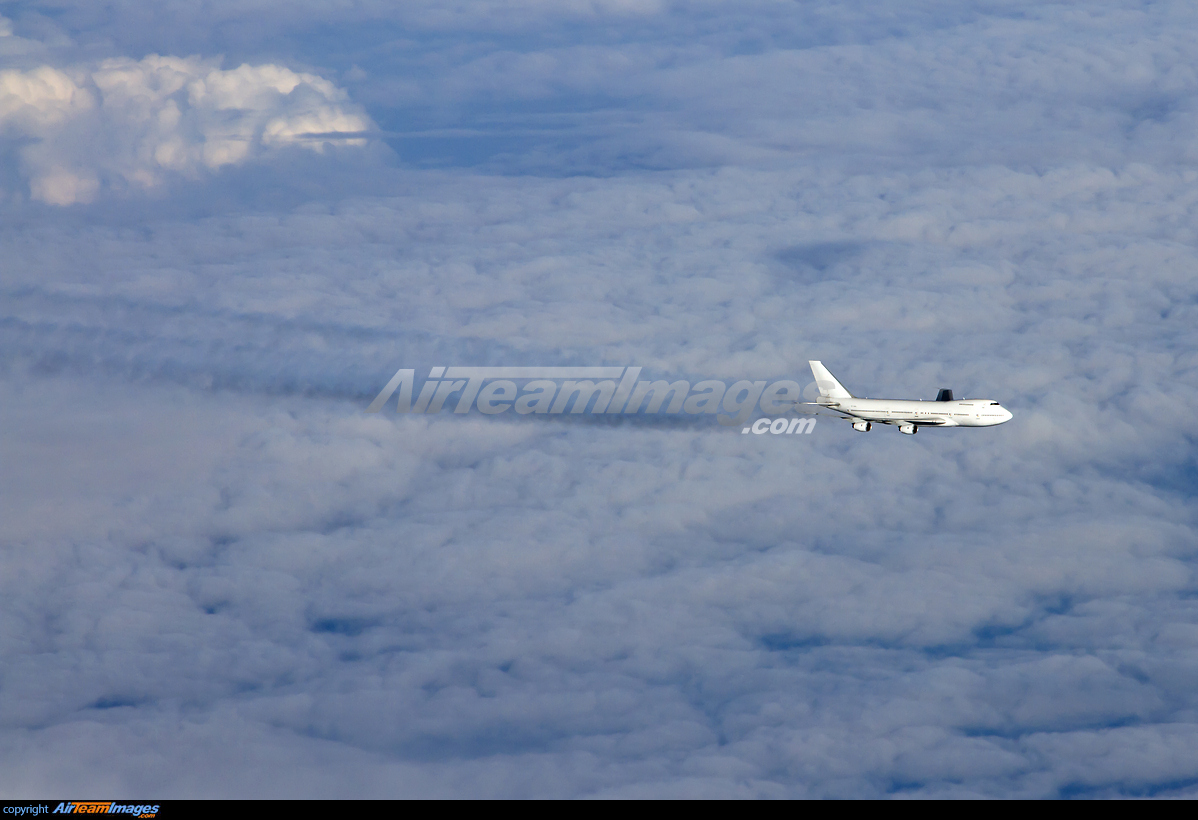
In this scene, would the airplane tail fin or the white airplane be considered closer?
the white airplane

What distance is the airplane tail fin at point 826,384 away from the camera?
160100 mm

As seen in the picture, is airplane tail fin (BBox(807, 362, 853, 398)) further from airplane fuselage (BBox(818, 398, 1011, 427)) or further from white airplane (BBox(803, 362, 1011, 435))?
airplane fuselage (BBox(818, 398, 1011, 427))

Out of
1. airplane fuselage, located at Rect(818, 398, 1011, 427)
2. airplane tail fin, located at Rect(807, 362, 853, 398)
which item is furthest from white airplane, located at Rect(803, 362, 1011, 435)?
airplane tail fin, located at Rect(807, 362, 853, 398)

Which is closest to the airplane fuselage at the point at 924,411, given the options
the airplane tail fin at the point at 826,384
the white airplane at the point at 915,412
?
the white airplane at the point at 915,412

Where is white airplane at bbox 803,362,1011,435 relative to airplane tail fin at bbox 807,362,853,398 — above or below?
below

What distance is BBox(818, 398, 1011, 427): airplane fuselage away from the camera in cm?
15338

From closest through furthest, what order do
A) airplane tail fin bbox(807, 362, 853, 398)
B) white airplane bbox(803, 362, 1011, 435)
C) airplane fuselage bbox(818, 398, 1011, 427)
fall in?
1. airplane fuselage bbox(818, 398, 1011, 427)
2. white airplane bbox(803, 362, 1011, 435)
3. airplane tail fin bbox(807, 362, 853, 398)

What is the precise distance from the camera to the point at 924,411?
503ft

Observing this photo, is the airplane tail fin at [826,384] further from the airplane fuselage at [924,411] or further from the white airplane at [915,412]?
the airplane fuselage at [924,411]

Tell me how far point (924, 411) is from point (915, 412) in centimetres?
146
